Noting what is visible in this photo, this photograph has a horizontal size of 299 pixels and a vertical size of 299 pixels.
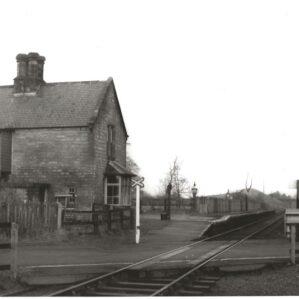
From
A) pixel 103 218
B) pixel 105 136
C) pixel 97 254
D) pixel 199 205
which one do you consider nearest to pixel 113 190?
pixel 105 136

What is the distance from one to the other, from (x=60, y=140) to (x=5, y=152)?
10.9ft

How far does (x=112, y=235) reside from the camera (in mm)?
22453

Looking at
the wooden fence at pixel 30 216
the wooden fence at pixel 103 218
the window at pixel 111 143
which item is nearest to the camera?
the wooden fence at pixel 30 216

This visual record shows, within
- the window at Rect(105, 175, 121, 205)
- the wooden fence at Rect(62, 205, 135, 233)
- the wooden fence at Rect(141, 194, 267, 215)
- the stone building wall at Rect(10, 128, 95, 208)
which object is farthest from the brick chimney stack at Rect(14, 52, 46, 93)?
the wooden fence at Rect(141, 194, 267, 215)

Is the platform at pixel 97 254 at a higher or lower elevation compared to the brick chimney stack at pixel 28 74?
lower

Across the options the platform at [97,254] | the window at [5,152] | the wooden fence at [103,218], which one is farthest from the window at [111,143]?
the platform at [97,254]

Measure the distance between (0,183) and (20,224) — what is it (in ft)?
30.6

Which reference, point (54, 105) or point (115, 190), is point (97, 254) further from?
point (54, 105)

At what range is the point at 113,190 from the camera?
31.8 metres

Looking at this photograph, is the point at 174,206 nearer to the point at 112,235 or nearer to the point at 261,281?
the point at 112,235

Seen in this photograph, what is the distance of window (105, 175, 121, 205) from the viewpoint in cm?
3162

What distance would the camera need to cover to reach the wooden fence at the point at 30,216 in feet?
64.1

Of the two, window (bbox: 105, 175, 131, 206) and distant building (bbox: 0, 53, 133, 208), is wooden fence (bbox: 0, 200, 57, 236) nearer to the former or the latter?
distant building (bbox: 0, 53, 133, 208)

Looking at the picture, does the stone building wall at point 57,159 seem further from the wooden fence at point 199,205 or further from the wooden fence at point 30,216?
the wooden fence at point 199,205
